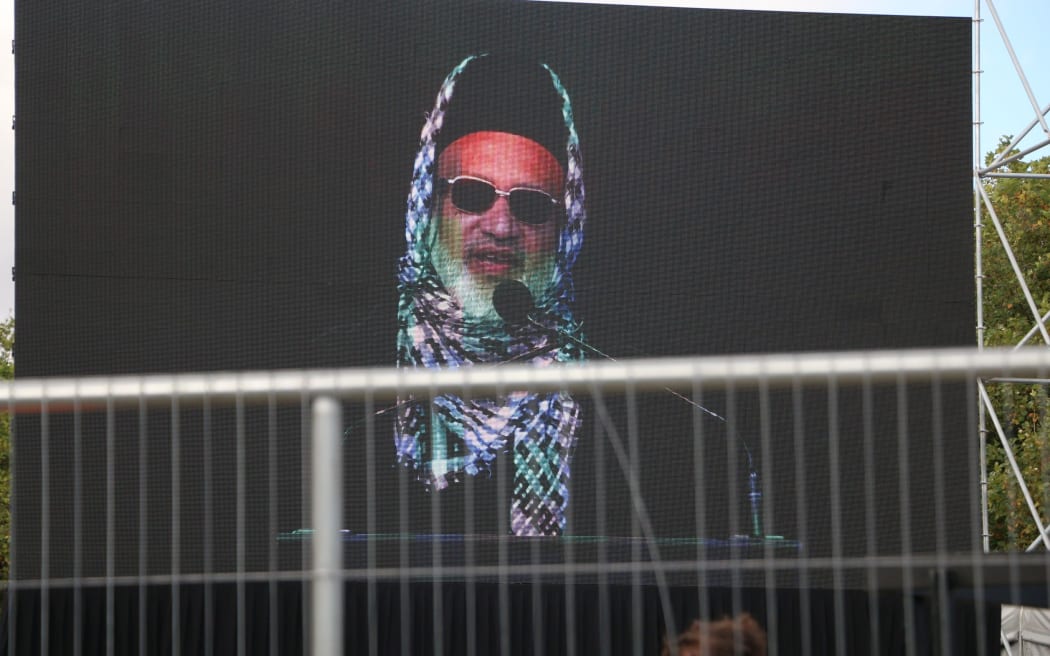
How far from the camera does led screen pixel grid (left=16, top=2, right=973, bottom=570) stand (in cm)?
643

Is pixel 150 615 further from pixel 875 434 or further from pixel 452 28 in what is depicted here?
pixel 875 434

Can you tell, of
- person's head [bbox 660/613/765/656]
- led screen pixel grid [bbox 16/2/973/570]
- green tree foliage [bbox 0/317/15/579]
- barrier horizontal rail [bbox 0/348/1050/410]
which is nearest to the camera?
barrier horizontal rail [bbox 0/348/1050/410]

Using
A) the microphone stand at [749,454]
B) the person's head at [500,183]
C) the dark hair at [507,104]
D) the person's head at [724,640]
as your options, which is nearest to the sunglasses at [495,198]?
the person's head at [500,183]

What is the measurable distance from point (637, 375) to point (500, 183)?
218 inches

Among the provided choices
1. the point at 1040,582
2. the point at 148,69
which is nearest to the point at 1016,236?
the point at 148,69

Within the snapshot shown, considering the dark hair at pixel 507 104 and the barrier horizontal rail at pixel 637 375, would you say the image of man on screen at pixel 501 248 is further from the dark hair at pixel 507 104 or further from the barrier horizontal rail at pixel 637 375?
the barrier horizontal rail at pixel 637 375

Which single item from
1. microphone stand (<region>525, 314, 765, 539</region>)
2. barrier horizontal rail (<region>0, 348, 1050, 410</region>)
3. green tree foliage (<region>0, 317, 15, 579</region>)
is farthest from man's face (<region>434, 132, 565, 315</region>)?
green tree foliage (<region>0, 317, 15, 579</region>)

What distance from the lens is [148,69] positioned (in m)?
6.64

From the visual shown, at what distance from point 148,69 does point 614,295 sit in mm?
2588

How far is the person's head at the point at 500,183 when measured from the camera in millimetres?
6777

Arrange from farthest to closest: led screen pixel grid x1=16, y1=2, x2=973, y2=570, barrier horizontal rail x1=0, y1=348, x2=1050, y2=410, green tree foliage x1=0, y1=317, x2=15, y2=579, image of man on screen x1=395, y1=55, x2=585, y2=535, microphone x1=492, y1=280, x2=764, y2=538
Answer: green tree foliage x1=0, y1=317, x2=15, y2=579
microphone x1=492, y1=280, x2=764, y2=538
image of man on screen x1=395, y1=55, x2=585, y2=535
led screen pixel grid x1=16, y1=2, x2=973, y2=570
barrier horizontal rail x1=0, y1=348, x2=1050, y2=410

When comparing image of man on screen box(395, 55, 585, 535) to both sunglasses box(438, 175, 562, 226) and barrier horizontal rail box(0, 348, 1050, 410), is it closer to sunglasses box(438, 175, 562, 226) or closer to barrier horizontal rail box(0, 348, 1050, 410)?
sunglasses box(438, 175, 562, 226)

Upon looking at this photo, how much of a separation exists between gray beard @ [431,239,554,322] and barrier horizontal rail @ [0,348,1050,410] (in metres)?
5.29

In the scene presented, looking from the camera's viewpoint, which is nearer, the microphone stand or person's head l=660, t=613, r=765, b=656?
person's head l=660, t=613, r=765, b=656
